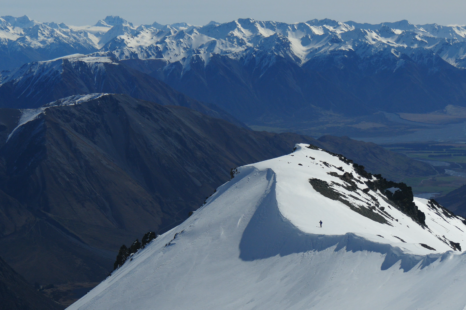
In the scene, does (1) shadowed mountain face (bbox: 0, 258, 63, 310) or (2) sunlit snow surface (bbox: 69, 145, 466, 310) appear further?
(1) shadowed mountain face (bbox: 0, 258, 63, 310)

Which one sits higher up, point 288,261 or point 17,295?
point 288,261

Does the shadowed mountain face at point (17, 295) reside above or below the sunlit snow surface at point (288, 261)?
below

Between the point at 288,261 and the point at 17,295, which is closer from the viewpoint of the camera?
the point at 288,261

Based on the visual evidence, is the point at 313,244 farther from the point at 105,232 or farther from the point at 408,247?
the point at 105,232

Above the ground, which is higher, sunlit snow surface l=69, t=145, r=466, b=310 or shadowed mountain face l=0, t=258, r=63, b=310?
sunlit snow surface l=69, t=145, r=466, b=310
